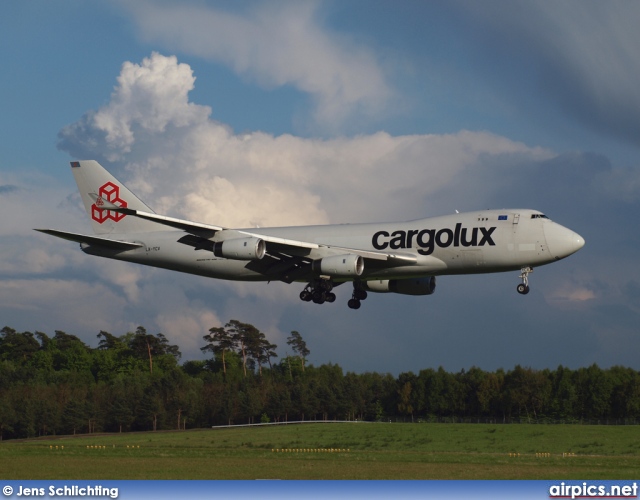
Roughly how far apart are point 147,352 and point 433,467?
117 metres

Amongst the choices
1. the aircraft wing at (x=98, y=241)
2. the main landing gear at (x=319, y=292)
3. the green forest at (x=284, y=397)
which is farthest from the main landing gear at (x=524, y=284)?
the green forest at (x=284, y=397)

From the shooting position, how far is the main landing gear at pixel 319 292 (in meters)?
57.8

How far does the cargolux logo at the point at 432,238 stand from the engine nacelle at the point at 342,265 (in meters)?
2.46

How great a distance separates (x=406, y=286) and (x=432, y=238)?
27.4 ft

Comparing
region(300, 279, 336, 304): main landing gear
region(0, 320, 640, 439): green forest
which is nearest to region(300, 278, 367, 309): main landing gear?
region(300, 279, 336, 304): main landing gear

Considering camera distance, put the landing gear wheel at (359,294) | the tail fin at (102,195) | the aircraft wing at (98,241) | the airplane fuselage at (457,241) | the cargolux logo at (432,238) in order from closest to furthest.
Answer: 1. the airplane fuselage at (457,241)
2. the cargolux logo at (432,238)
3. the aircraft wing at (98,241)
4. the landing gear wheel at (359,294)
5. the tail fin at (102,195)

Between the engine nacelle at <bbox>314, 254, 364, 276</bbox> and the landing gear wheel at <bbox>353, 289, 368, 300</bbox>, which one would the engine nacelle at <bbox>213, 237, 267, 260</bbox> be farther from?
the landing gear wheel at <bbox>353, 289, 368, 300</bbox>

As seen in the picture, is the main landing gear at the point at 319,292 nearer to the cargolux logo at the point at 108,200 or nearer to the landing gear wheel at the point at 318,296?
the landing gear wheel at the point at 318,296

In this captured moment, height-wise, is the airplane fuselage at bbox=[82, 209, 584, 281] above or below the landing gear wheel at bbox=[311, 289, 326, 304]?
above

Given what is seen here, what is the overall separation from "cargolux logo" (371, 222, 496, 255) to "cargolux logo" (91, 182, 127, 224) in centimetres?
2000

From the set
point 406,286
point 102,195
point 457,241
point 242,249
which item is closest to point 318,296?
point 406,286

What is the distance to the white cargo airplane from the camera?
5250cm

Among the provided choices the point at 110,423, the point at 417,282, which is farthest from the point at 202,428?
the point at 417,282

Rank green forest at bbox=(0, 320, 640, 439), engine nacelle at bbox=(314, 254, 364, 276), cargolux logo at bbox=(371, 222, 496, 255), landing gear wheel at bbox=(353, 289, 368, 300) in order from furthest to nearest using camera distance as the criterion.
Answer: green forest at bbox=(0, 320, 640, 439), landing gear wheel at bbox=(353, 289, 368, 300), engine nacelle at bbox=(314, 254, 364, 276), cargolux logo at bbox=(371, 222, 496, 255)
